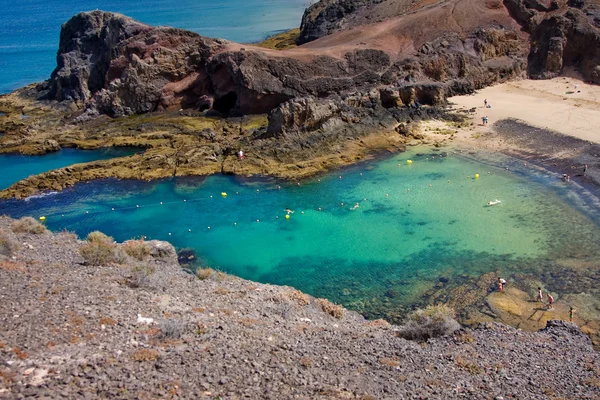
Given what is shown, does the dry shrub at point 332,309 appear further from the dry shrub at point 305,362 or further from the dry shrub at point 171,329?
the dry shrub at point 171,329

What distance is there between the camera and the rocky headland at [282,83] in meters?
39.4

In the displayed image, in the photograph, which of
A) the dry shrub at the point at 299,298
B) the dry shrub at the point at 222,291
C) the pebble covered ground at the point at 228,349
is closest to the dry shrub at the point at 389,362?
the pebble covered ground at the point at 228,349

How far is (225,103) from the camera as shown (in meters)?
49.4

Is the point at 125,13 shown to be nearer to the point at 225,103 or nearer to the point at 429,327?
the point at 225,103

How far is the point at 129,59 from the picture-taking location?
1991 inches

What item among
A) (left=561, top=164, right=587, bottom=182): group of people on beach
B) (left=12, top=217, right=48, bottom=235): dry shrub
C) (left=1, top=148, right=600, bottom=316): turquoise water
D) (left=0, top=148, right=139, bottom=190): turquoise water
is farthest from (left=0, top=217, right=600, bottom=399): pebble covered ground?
(left=0, top=148, right=139, bottom=190): turquoise water

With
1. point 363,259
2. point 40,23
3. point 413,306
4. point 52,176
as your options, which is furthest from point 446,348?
point 40,23

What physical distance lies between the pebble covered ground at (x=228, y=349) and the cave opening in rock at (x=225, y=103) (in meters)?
29.9

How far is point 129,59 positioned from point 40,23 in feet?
265

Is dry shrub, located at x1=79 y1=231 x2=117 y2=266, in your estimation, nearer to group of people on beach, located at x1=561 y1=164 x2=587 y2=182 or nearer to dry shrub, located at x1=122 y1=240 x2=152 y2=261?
dry shrub, located at x1=122 y1=240 x2=152 y2=261

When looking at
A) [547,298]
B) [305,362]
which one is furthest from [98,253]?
[547,298]

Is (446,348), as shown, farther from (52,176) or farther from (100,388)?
(52,176)

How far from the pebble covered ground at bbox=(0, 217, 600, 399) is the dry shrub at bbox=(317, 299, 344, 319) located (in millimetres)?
58

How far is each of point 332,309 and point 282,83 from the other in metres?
29.3
